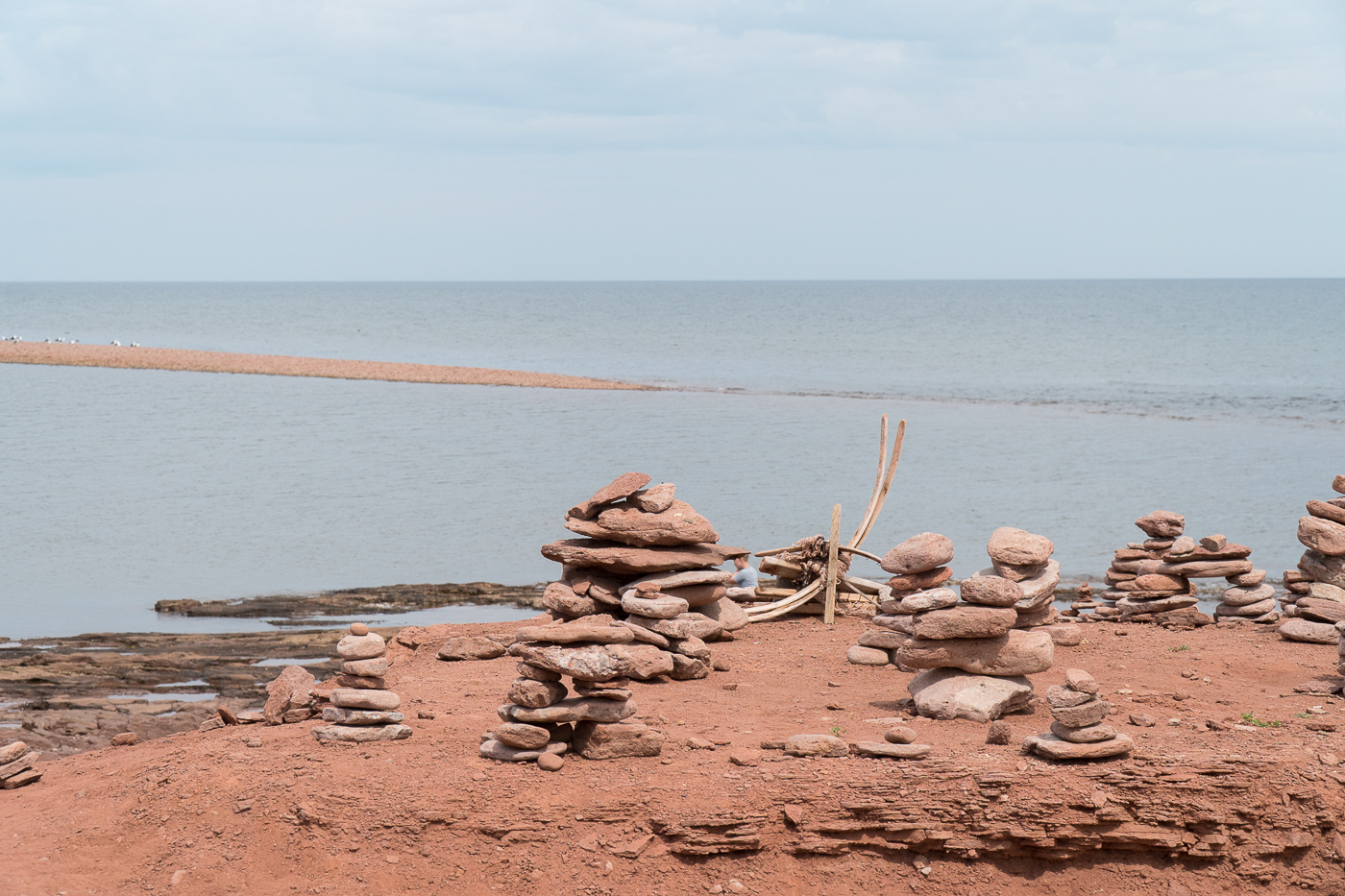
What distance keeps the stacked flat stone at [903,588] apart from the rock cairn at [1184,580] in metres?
4.82

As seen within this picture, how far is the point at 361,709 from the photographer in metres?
12.0

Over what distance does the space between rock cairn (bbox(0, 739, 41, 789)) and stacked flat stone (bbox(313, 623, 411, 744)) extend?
3125 millimetres

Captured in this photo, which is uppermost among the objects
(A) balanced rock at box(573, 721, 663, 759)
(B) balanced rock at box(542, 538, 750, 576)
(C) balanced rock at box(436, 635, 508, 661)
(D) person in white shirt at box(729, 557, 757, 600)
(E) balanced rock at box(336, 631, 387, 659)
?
(B) balanced rock at box(542, 538, 750, 576)

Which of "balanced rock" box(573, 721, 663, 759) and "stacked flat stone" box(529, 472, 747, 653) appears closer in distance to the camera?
"balanced rock" box(573, 721, 663, 759)

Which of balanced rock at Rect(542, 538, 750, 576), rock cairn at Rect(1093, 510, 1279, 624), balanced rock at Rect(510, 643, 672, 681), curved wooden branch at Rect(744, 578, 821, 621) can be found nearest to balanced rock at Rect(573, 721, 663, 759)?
balanced rock at Rect(510, 643, 672, 681)

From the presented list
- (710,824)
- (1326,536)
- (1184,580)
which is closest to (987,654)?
(710,824)

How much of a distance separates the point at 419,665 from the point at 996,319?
129180 mm

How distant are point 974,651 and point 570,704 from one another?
4.56 metres

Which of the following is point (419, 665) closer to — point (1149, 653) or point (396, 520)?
point (1149, 653)

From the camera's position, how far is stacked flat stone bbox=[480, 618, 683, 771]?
435 inches

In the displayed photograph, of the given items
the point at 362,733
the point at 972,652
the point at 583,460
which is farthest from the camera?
the point at 583,460

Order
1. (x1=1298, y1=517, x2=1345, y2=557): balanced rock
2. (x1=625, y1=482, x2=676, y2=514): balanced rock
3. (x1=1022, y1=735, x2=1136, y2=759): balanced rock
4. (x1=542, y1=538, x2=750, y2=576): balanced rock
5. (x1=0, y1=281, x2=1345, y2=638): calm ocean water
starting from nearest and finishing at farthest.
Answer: (x1=1022, y1=735, x2=1136, y2=759): balanced rock → (x1=542, y1=538, x2=750, y2=576): balanced rock → (x1=625, y1=482, x2=676, y2=514): balanced rock → (x1=1298, y1=517, x2=1345, y2=557): balanced rock → (x1=0, y1=281, x2=1345, y2=638): calm ocean water

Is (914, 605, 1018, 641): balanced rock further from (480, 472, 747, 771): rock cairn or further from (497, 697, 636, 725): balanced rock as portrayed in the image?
(497, 697, 636, 725): balanced rock

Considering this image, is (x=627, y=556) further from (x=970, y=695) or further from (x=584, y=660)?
(x=970, y=695)
